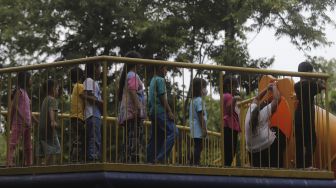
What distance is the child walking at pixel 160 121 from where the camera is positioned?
33.9ft

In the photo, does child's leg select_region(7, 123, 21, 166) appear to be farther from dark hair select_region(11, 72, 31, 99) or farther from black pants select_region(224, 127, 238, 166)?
black pants select_region(224, 127, 238, 166)

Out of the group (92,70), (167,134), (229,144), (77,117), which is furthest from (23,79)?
(229,144)

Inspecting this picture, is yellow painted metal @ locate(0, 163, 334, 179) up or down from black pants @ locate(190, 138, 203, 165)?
down

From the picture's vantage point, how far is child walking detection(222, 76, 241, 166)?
11.0 metres

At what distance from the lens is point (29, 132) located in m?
11.0

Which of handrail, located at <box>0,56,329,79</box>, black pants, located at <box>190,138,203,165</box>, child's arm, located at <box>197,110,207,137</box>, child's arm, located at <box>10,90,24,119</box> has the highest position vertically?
handrail, located at <box>0,56,329,79</box>

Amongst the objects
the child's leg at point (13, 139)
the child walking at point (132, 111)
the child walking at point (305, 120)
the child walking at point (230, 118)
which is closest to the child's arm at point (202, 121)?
the child walking at point (230, 118)

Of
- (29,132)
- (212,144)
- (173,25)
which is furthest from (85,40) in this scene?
(29,132)

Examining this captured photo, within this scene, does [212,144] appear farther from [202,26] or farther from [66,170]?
[202,26]

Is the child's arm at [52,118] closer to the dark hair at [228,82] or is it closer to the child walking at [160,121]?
the child walking at [160,121]

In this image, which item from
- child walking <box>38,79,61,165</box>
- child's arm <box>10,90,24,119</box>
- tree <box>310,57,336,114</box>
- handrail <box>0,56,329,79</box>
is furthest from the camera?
tree <box>310,57,336,114</box>

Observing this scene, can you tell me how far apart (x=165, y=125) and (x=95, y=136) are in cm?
83

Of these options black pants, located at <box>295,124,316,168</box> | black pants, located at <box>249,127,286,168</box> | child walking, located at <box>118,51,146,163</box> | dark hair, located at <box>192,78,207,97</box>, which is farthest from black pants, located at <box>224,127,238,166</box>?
child walking, located at <box>118,51,146,163</box>

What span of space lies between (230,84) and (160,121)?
1.16 metres
